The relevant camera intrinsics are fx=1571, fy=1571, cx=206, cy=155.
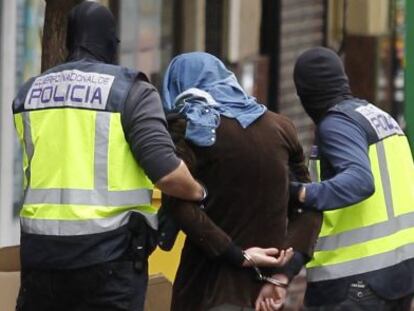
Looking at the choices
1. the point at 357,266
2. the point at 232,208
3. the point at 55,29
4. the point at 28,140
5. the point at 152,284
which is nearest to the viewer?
the point at 28,140

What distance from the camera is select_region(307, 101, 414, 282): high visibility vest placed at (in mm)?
5723

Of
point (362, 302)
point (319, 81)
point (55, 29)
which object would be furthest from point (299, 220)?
point (55, 29)

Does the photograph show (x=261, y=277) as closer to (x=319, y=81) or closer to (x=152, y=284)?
(x=319, y=81)

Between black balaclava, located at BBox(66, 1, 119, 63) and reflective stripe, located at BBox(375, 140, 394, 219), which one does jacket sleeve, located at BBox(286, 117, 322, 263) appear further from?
black balaclava, located at BBox(66, 1, 119, 63)

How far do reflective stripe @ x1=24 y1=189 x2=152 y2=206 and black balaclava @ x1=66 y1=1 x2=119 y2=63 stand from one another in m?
0.49

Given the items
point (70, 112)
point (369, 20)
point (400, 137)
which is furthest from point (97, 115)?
point (369, 20)

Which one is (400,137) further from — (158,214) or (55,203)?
(55,203)

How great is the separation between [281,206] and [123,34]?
719 cm

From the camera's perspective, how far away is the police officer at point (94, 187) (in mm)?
5129

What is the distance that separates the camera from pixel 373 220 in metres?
5.73

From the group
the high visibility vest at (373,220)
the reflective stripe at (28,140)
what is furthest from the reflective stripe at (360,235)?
the reflective stripe at (28,140)

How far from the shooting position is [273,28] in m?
15.3

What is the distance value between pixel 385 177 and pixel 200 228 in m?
0.84

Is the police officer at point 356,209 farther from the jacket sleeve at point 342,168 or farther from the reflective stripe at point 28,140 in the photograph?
the reflective stripe at point 28,140
